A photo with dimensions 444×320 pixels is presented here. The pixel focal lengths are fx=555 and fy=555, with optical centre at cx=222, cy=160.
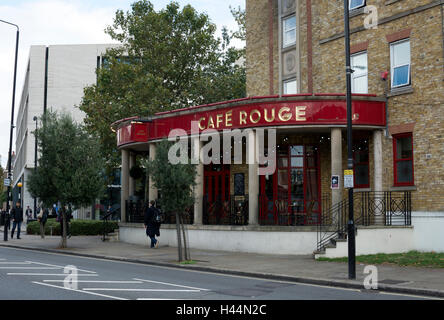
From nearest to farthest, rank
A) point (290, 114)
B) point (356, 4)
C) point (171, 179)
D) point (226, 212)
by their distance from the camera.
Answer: point (171, 179) < point (290, 114) < point (356, 4) < point (226, 212)

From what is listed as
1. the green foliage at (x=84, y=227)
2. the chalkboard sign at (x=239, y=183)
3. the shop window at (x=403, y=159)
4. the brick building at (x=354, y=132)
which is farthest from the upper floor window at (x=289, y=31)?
the green foliage at (x=84, y=227)

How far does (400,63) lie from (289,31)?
249 inches

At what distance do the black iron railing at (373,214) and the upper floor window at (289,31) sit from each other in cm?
816

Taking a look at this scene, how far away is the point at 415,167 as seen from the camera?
62.4 ft

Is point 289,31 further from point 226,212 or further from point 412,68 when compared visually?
point 226,212

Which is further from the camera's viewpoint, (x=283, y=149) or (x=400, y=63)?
(x=283, y=149)

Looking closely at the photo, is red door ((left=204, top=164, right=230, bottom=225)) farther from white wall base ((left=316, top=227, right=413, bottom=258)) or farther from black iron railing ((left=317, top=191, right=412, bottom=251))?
white wall base ((left=316, top=227, right=413, bottom=258))

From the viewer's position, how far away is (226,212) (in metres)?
22.2

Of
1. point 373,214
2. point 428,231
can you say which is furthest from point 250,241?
point 428,231

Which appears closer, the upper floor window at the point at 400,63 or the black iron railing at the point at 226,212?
the upper floor window at the point at 400,63

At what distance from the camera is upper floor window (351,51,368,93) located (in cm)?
2130

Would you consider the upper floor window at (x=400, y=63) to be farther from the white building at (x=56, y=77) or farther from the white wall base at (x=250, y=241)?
the white building at (x=56, y=77)

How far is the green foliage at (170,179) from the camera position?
56.1 ft

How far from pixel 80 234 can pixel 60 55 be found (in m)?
35.9
